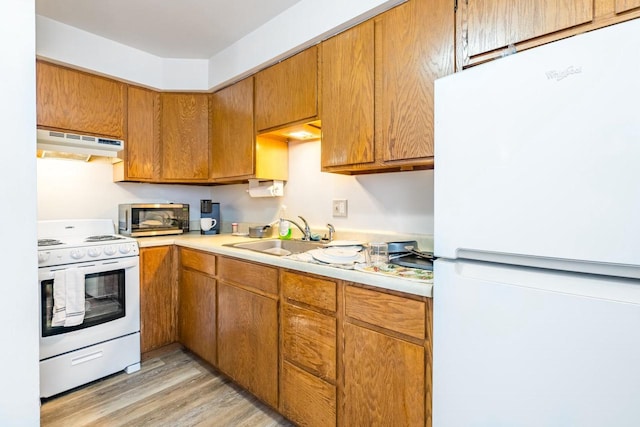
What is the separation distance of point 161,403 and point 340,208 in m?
1.59

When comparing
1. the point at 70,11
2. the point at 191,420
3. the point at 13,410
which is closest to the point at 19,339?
the point at 13,410

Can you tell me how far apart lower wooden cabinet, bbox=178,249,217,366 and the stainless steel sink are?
0.81ft

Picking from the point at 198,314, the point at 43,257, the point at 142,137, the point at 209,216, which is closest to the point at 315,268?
the point at 198,314

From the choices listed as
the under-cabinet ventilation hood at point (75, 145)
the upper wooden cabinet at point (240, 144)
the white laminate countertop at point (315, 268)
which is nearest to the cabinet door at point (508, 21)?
the white laminate countertop at point (315, 268)

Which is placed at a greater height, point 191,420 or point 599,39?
point 599,39

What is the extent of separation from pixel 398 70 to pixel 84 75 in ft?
7.39

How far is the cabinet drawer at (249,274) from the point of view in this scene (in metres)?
1.57

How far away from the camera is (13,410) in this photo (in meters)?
1.00

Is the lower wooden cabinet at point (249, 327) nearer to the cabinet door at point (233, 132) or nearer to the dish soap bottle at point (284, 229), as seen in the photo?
the dish soap bottle at point (284, 229)

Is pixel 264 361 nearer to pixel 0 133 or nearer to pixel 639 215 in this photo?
pixel 0 133

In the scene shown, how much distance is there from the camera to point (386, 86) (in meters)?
1.44

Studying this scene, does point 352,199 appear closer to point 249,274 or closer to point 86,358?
point 249,274

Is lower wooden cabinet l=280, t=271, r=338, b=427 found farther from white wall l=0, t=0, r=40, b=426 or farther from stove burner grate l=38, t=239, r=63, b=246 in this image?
stove burner grate l=38, t=239, r=63, b=246

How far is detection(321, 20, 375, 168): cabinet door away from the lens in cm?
151
